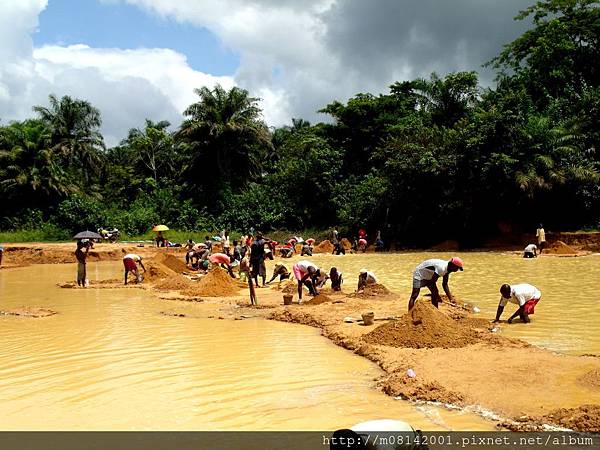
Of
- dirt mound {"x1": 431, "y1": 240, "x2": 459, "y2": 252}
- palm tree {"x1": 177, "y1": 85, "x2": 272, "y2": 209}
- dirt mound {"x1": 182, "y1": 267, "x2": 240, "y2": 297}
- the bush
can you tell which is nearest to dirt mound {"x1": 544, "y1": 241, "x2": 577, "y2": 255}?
dirt mound {"x1": 431, "y1": 240, "x2": 459, "y2": 252}

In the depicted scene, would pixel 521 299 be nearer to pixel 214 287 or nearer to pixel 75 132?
pixel 214 287

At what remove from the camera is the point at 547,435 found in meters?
4.58

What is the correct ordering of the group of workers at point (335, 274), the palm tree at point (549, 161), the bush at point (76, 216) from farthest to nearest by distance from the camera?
the bush at point (76, 216) < the palm tree at point (549, 161) < the group of workers at point (335, 274)

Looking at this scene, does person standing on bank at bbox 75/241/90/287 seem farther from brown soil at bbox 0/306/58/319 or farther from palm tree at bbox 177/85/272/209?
palm tree at bbox 177/85/272/209

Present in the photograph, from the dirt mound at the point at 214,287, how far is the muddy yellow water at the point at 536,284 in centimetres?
321

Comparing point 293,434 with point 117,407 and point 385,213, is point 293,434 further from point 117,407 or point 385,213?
point 385,213

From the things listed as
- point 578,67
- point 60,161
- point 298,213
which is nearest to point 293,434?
point 298,213

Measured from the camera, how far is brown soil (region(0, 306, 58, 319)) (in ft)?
37.5

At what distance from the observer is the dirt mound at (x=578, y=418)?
467 centimetres

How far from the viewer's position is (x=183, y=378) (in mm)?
6641

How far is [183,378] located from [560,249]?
68.4 feet

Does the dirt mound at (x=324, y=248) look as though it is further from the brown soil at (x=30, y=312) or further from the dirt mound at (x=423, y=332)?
the dirt mound at (x=423, y=332)

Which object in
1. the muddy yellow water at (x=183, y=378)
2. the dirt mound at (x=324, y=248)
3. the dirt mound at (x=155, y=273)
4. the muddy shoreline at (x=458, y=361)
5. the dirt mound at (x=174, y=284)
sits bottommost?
the muddy yellow water at (x=183, y=378)

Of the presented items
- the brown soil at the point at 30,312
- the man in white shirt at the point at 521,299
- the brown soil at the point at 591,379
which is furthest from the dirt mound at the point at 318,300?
the brown soil at the point at 591,379
